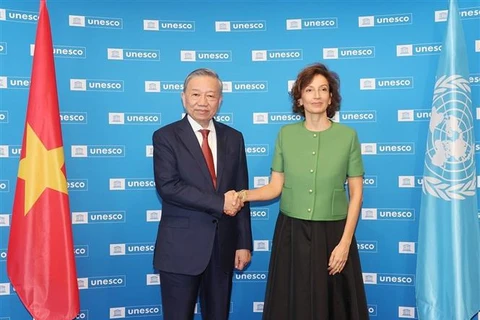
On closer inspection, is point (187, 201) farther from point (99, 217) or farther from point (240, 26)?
point (240, 26)

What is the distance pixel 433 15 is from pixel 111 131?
2.57 meters

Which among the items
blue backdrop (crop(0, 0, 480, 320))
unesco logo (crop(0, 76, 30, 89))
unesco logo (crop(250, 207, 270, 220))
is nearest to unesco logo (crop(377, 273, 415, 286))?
blue backdrop (crop(0, 0, 480, 320))

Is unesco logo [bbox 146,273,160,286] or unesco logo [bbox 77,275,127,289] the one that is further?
unesco logo [bbox 146,273,160,286]

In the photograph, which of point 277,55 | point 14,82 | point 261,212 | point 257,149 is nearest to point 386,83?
point 277,55

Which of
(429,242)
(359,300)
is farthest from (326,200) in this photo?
(429,242)

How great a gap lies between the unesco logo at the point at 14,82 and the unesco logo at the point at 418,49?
108 inches

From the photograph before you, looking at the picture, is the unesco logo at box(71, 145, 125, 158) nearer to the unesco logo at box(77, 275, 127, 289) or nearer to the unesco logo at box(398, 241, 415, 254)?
the unesco logo at box(77, 275, 127, 289)

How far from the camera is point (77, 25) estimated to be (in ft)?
11.2

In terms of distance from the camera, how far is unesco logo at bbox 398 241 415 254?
11.5ft

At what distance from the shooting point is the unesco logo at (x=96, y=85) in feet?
11.2

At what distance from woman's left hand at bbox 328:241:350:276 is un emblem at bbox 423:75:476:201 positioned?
2.95 feet

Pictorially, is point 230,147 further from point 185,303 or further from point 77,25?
point 77,25

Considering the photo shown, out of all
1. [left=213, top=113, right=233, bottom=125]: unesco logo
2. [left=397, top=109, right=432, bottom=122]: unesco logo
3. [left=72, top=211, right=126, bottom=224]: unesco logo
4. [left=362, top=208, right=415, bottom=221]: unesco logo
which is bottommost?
[left=362, top=208, right=415, bottom=221]: unesco logo

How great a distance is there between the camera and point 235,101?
3.63m
